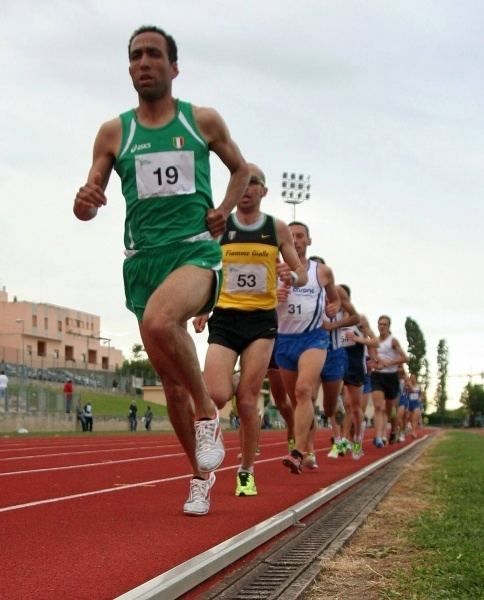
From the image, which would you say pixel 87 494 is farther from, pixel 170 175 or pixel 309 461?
pixel 309 461

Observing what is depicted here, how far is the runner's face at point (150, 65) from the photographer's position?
16.1ft

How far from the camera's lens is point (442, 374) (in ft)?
447

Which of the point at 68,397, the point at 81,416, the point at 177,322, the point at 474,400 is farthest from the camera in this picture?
the point at 474,400

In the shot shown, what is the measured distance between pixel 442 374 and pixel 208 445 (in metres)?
135

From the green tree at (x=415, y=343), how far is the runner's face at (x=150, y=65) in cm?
9609

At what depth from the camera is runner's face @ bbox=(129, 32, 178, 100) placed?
194 inches

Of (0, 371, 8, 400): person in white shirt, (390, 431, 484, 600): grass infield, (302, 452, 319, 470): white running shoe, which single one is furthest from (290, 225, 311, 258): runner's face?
(0, 371, 8, 400): person in white shirt

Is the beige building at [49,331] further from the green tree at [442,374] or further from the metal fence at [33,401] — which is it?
the green tree at [442,374]

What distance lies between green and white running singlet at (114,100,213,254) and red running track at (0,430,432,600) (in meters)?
1.43

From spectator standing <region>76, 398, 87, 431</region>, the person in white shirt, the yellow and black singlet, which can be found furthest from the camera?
spectator standing <region>76, 398, 87, 431</region>

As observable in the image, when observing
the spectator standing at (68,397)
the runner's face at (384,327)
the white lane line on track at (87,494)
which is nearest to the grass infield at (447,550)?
the white lane line on track at (87,494)

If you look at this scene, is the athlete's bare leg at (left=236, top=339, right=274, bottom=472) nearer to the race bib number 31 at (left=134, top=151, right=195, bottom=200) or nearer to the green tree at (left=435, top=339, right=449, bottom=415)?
the race bib number 31 at (left=134, top=151, right=195, bottom=200)

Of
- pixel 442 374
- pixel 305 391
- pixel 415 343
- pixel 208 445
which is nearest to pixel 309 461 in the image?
pixel 305 391

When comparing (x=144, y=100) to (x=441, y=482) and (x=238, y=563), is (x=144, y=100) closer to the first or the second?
(x=238, y=563)
